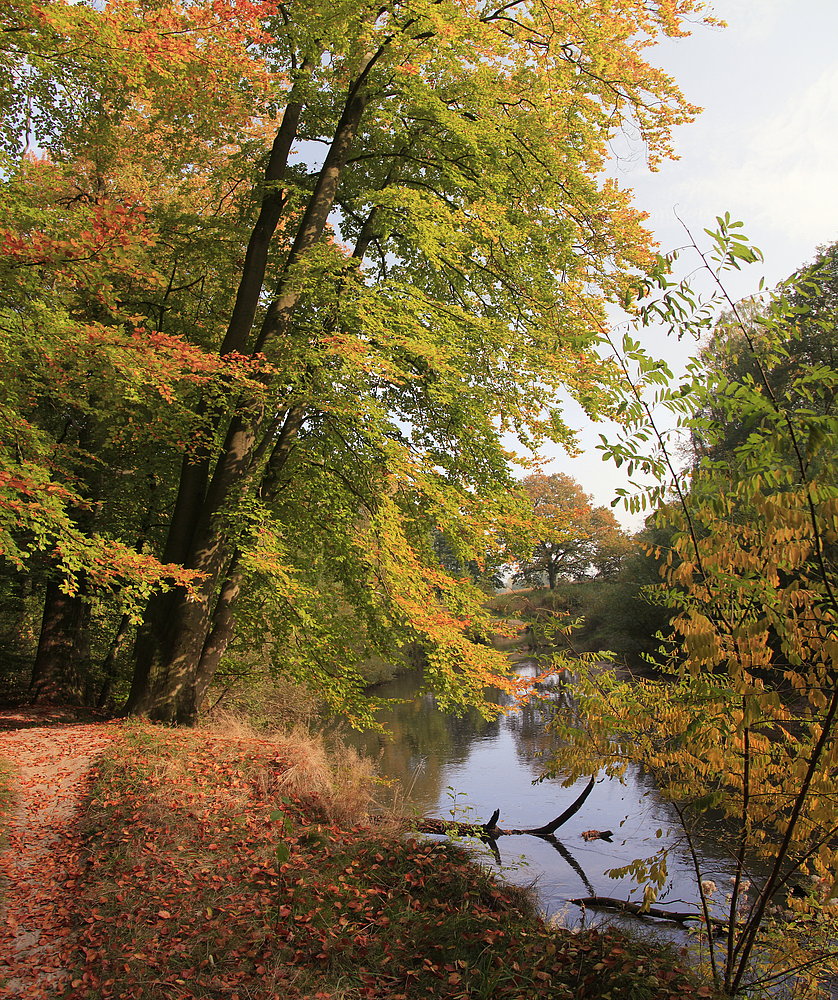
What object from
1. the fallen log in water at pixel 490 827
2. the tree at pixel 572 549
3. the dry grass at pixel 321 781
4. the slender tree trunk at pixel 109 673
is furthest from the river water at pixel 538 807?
the tree at pixel 572 549

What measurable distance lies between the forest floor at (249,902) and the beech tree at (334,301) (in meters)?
1.90

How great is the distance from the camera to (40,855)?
5406mm

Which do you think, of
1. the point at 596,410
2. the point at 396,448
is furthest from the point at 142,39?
the point at 596,410

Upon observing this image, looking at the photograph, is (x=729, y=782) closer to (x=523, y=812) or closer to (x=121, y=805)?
(x=121, y=805)

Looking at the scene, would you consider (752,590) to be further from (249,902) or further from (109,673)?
(109,673)

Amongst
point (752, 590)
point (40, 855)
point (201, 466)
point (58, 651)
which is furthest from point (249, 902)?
point (58, 651)

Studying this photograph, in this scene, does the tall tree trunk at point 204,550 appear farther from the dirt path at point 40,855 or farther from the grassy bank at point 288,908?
the grassy bank at point 288,908

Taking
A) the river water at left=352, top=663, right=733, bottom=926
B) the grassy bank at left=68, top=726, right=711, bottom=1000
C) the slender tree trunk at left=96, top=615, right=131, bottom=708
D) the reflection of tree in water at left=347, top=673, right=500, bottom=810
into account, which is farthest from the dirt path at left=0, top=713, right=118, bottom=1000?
the slender tree trunk at left=96, top=615, right=131, bottom=708

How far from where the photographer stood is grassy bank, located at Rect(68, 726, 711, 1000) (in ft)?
13.3

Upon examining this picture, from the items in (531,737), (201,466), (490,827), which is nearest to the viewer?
(201,466)

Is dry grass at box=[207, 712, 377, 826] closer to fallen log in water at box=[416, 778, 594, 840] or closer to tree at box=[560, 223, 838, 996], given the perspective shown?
fallen log in water at box=[416, 778, 594, 840]

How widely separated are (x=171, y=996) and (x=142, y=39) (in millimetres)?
7281

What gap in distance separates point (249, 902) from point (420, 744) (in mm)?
11730

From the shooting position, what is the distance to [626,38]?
8430mm
